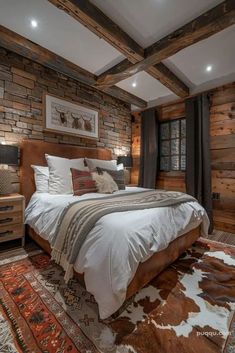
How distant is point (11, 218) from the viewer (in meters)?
2.27

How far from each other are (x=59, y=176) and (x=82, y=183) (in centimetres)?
39

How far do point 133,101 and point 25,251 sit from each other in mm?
3495

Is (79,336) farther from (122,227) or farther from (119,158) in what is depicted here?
(119,158)

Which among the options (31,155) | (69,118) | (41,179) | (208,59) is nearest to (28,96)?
(69,118)

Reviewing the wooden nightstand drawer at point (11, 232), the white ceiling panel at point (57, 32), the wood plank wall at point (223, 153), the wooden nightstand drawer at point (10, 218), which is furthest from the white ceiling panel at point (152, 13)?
the wooden nightstand drawer at point (11, 232)

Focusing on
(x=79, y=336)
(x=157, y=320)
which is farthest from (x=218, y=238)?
(x=79, y=336)

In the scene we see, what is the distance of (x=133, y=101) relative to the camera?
4.07 meters

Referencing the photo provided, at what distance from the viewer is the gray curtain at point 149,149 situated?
4.12 meters

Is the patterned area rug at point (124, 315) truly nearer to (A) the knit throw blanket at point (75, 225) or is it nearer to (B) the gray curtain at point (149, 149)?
(A) the knit throw blanket at point (75, 225)

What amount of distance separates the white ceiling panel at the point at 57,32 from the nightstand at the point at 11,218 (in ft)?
6.57

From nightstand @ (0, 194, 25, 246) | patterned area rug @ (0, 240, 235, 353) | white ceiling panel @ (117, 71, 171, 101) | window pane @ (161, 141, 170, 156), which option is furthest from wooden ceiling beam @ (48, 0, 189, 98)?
patterned area rug @ (0, 240, 235, 353)

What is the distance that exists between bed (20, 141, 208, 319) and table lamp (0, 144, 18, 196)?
20cm

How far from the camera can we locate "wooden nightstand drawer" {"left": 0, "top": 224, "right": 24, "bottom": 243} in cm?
221

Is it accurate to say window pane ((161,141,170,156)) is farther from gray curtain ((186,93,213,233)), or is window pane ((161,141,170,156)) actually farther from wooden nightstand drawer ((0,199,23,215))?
wooden nightstand drawer ((0,199,23,215))
